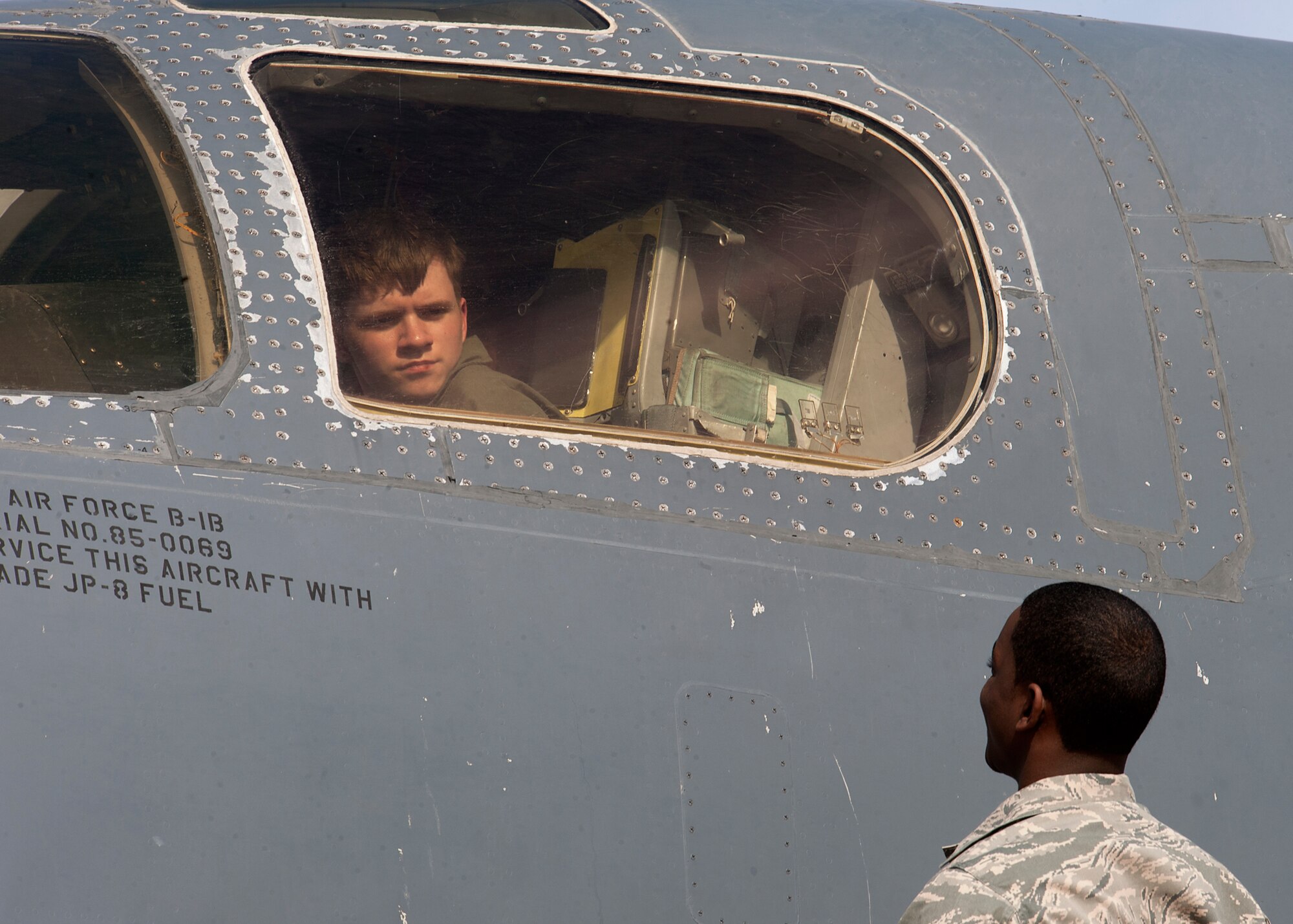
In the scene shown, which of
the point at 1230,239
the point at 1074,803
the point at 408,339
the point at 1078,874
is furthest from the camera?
the point at 1230,239

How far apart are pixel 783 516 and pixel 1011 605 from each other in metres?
0.51

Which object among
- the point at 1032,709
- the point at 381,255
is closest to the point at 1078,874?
the point at 1032,709

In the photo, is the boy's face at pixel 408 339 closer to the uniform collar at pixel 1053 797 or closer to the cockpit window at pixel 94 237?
the cockpit window at pixel 94 237

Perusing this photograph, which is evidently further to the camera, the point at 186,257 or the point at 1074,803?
the point at 186,257

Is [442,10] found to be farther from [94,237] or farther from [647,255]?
[94,237]

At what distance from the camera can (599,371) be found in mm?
2873

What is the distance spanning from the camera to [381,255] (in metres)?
2.68

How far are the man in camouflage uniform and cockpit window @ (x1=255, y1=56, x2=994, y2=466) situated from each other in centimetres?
108

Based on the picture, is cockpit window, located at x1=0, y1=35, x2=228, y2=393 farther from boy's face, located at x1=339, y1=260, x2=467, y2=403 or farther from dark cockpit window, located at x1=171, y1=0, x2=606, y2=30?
dark cockpit window, located at x1=171, y1=0, x2=606, y2=30

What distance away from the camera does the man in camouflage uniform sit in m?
1.38

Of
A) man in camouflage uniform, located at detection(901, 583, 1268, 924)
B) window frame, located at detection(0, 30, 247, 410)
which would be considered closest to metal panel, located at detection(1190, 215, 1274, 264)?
man in camouflage uniform, located at detection(901, 583, 1268, 924)

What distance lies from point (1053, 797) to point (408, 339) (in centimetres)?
166

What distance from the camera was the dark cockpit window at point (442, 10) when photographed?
295 cm

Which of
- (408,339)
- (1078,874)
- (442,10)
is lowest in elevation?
(1078,874)
